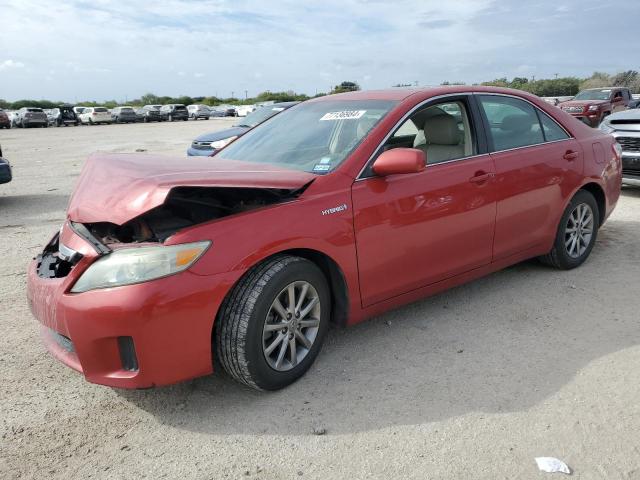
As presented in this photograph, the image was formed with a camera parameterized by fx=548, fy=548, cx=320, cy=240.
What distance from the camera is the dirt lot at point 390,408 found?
8.20 feet

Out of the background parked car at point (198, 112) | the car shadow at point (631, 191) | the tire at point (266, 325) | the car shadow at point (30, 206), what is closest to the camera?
the tire at point (266, 325)

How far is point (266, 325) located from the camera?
116 inches

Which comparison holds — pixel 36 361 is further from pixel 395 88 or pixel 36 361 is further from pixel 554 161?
pixel 554 161

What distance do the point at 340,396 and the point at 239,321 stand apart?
0.72 m

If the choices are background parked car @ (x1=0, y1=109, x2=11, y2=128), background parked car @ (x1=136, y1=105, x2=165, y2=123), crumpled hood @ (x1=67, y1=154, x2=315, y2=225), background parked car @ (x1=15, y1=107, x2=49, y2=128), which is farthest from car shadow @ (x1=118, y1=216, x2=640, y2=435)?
background parked car @ (x1=136, y1=105, x2=165, y2=123)

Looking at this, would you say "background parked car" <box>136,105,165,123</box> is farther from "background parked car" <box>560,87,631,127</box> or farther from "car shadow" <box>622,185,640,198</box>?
"car shadow" <box>622,185,640,198</box>

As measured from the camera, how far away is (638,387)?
3035mm

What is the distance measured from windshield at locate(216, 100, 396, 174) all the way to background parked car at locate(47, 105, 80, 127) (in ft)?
146

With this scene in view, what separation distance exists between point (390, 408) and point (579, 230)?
3007 millimetres

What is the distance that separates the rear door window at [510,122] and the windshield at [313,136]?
0.96 meters

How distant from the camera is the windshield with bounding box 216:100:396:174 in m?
3.55

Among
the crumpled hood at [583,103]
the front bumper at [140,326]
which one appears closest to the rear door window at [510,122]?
the front bumper at [140,326]

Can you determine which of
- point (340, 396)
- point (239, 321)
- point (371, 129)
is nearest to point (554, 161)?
point (371, 129)

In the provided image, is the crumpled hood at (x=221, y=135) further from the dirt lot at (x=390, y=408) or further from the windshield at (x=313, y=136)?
the dirt lot at (x=390, y=408)
